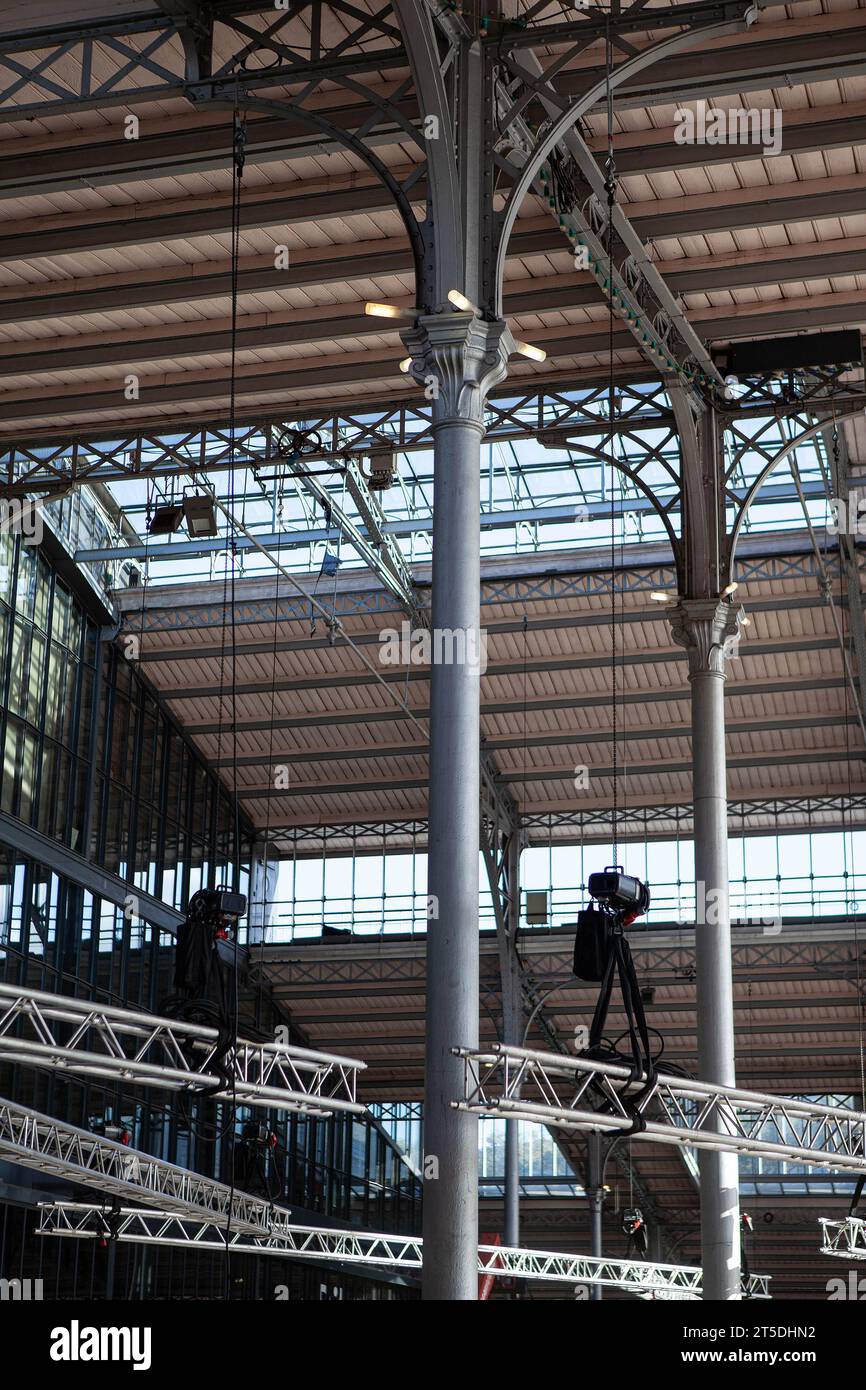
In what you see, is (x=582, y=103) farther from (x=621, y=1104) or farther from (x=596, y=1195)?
(x=596, y=1195)

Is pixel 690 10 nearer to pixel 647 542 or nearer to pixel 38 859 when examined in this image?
pixel 647 542

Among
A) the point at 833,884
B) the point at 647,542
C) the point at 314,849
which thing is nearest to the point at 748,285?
the point at 647,542

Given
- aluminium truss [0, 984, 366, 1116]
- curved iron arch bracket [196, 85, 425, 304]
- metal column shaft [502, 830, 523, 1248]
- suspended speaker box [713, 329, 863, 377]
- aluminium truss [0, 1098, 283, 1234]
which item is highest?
suspended speaker box [713, 329, 863, 377]

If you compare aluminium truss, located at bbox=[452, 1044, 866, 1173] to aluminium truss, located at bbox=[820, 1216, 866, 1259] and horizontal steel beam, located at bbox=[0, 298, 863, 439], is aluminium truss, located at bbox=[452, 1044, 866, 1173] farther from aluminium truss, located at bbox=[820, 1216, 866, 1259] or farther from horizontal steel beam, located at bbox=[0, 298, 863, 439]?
horizontal steel beam, located at bbox=[0, 298, 863, 439]

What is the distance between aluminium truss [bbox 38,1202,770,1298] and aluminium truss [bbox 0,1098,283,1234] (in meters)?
0.37

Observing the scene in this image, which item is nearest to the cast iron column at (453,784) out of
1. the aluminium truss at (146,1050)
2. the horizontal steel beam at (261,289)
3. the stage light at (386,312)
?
the stage light at (386,312)

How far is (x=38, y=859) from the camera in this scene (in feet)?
87.5

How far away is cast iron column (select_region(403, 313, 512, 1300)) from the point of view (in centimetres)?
1040

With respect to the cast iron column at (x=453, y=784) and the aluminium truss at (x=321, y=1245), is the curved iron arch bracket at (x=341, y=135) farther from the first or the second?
the aluminium truss at (x=321, y=1245)

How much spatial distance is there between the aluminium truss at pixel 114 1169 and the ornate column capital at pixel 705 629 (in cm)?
927

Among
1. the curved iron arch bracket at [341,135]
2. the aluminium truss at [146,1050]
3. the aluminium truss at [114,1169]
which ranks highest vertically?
the curved iron arch bracket at [341,135]

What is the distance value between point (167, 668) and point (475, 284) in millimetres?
20040

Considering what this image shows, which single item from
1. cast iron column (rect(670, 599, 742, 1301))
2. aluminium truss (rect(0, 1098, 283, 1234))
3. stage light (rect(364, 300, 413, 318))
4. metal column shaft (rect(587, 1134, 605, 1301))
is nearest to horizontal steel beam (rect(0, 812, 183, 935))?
aluminium truss (rect(0, 1098, 283, 1234))

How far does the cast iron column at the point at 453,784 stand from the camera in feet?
34.1
